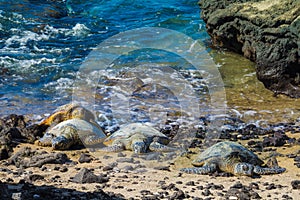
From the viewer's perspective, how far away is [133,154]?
325 inches

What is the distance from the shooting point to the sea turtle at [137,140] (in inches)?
330

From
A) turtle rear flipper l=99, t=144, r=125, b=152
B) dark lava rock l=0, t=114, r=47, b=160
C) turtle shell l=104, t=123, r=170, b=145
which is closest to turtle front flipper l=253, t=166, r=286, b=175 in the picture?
turtle shell l=104, t=123, r=170, b=145

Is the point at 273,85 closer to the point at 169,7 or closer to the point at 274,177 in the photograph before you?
the point at 274,177

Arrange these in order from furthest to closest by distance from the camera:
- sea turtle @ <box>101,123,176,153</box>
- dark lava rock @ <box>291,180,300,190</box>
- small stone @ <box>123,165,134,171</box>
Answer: sea turtle @ <box>101,123,176,153</box> → small stone @ <box>123,165,134,171</box> → dark lava rock @ <box>291,180,300,190</box>

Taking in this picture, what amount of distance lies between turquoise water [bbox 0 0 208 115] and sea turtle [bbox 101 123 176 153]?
2.71 meters

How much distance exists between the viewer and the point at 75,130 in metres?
8.86

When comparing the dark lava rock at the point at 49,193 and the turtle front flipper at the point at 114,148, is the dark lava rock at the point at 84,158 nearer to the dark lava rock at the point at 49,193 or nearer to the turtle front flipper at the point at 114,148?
the turtle front flipper at the point at 114,148

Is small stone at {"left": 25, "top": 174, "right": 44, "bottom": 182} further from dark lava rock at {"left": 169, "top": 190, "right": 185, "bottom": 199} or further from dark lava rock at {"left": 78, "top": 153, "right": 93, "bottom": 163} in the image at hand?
dark lava rock at {"left": 169, "top": 190, "right": 185, "bottom": 199}

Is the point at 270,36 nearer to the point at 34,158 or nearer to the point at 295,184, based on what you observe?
the point at 295,184

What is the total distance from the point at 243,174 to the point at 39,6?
16516mm

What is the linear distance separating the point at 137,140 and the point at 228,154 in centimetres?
172

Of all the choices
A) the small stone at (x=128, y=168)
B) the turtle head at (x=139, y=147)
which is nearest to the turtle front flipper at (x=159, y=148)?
the turtle head at (x=139, y=147)

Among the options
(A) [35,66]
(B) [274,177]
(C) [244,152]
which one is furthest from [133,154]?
(A) [35,66]

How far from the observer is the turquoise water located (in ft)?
40.5
